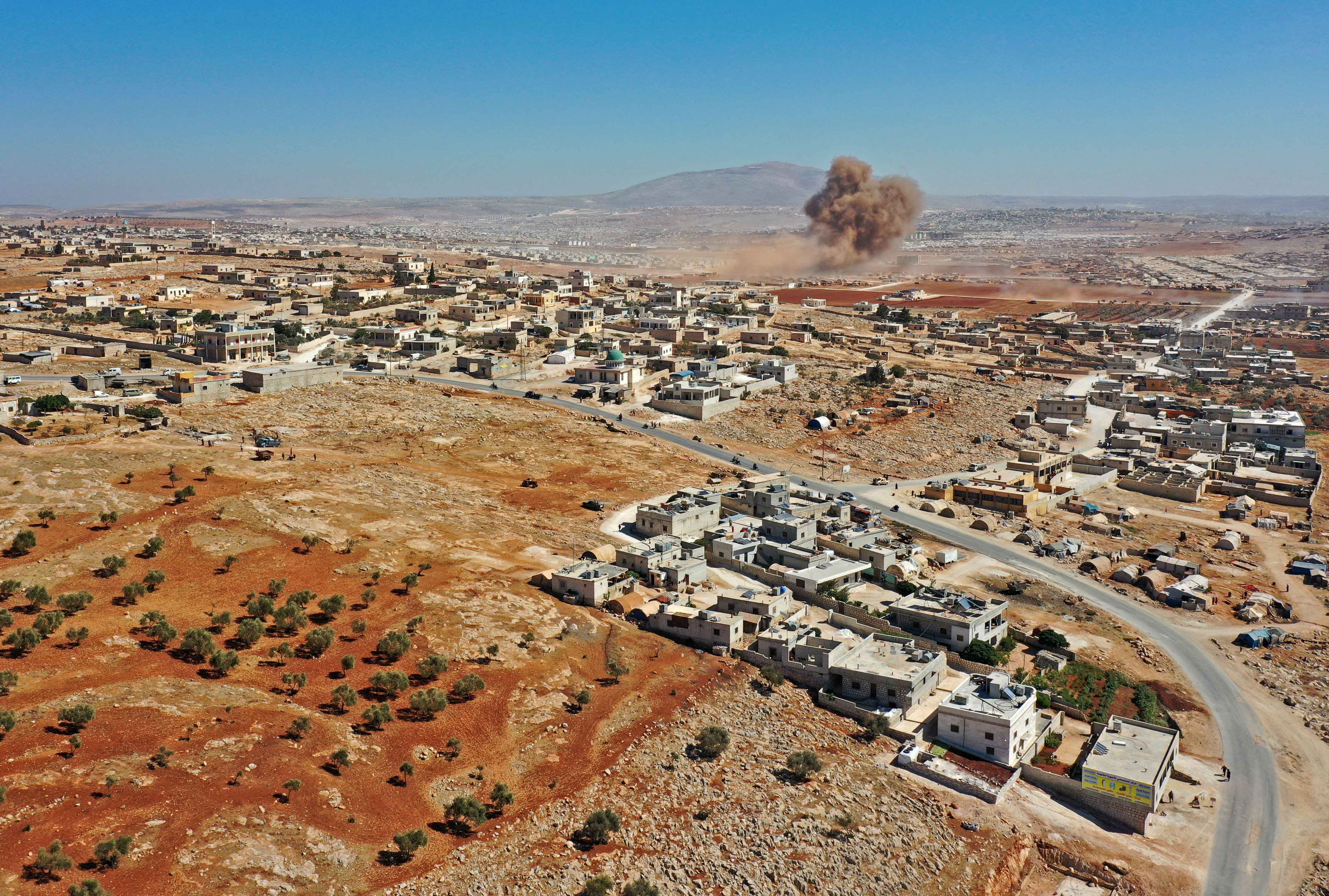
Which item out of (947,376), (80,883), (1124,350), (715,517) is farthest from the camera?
(1124,350)

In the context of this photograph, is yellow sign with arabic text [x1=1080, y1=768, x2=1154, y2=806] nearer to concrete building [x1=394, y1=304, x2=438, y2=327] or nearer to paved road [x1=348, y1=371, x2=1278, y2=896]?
paved road [x1=348, y1=371, x2=1278, y2=896]

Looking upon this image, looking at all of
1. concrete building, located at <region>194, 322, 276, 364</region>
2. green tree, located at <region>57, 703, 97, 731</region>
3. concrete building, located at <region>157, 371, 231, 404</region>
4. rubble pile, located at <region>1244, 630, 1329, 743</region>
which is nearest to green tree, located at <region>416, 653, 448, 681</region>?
green tree, located at <region>57, 703, 97, 731</region>

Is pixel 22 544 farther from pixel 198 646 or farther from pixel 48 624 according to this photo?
pixel 198 646

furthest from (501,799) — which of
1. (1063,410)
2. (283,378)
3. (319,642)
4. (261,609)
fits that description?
(1063,410)

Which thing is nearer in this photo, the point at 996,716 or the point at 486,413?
the point at 996,716

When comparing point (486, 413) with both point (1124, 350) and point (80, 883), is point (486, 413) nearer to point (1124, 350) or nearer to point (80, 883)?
point (80, 883)

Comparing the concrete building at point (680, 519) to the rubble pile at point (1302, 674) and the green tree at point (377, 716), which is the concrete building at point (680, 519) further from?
the rubble pile at point (1302, 674)

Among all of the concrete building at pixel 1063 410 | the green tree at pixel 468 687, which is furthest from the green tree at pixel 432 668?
the concrete building at pixel 1063 410

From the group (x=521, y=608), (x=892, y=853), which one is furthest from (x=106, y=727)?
(x=892, y=853)
